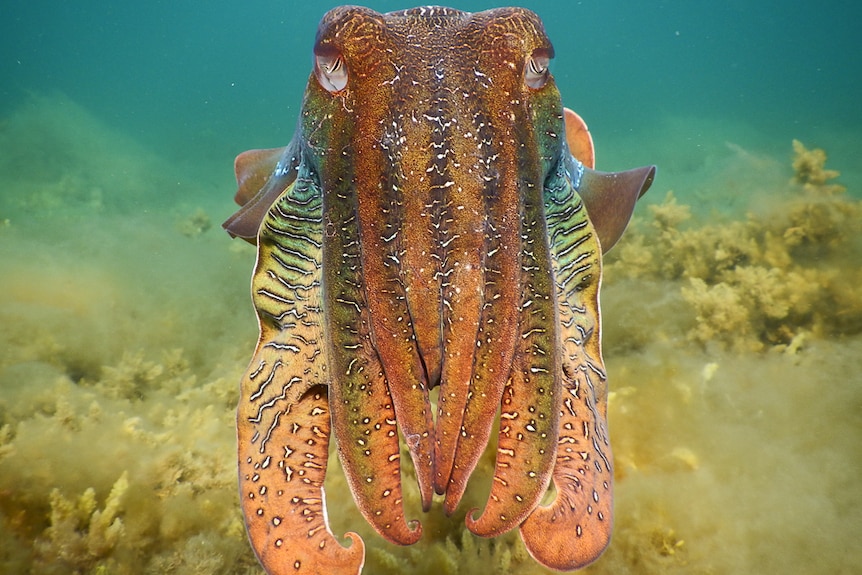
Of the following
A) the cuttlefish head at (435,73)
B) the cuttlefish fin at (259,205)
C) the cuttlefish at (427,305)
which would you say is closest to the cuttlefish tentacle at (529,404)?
the cuttlefish at (427,305)

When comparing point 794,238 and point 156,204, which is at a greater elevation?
point 156,204

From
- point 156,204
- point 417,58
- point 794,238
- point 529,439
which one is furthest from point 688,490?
point 156,204

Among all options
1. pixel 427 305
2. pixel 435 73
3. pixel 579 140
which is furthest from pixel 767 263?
pixel 427 305

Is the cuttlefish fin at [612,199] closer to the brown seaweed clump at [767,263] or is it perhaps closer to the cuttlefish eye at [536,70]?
the cuttlefish eye at [536,70]

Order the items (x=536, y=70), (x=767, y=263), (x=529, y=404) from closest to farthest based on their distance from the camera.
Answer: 1. (x=529, y=404)
2. (x=536, y=70)
3. (x=767, y=263)

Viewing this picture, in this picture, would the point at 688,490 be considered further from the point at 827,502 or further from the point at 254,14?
the point at 254,14

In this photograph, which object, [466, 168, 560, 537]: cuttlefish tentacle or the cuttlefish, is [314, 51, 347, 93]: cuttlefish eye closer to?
the cuttlefish

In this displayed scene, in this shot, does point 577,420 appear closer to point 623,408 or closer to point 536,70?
point 536,70
